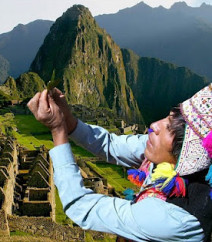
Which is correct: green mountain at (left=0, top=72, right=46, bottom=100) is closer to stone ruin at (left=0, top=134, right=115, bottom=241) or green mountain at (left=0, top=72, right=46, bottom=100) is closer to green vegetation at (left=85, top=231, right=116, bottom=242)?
stone ruin at (left=0, top=134, right=115, bottom=241)

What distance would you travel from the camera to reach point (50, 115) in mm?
3027

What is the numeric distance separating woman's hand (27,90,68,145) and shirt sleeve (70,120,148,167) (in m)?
Result: 0.88

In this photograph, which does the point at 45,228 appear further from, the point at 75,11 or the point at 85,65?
the point at 75,11

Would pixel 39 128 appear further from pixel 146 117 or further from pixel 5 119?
pixel 146 117

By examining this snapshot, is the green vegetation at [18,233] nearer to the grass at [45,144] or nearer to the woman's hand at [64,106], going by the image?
the grass at [45,144]

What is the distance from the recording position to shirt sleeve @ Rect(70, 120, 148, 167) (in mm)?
4008

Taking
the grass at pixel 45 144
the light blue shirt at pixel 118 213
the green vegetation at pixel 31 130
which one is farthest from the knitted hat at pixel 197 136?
the green vegetation at pixel 31 130

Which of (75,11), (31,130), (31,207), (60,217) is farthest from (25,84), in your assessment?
(31,207)

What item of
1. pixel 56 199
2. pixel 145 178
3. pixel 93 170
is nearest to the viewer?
pixel 145 178

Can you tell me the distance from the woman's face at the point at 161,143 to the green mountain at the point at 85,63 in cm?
14816

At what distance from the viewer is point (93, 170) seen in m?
32.1

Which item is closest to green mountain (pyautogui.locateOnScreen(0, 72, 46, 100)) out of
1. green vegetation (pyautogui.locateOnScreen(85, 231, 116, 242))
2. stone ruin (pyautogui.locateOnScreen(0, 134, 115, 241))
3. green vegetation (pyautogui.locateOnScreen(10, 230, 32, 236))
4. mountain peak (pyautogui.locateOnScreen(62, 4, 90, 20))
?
mountain peak (pyautogui.locateOnScreen(62, 4, 90, 20))

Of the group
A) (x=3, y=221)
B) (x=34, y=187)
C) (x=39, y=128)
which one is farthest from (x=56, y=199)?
(x=39, y=128)

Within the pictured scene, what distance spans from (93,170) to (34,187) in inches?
545
